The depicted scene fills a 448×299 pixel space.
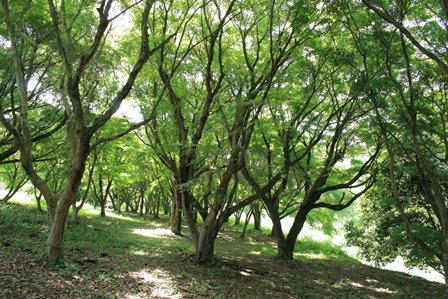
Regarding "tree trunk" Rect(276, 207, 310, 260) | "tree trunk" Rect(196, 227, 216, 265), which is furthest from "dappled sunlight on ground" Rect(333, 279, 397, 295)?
"tree trunk" Rect(196, 227, 216, 265)

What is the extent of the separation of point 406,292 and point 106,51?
1352 cm

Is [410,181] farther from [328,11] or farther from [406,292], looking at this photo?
[328,11]

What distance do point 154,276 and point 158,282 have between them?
654 mm

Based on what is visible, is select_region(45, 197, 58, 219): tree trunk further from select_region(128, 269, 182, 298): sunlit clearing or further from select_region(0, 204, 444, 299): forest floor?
select_region(128, 269, 182, 298): sunlit clearing

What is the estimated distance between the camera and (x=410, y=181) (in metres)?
15.5

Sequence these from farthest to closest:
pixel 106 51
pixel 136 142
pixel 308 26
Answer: pixel 136 142
pixel 106 51
pixel 308 26

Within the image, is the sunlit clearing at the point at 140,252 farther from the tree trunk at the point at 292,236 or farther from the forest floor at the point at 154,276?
the tree trunk at the point at 292,236

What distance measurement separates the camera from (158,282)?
29.7ft

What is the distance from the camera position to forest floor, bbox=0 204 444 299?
743 cm

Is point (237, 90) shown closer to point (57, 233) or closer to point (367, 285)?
point (57, 233)

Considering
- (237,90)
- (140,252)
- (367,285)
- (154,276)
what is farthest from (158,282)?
(367,285)

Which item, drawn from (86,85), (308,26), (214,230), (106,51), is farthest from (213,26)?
(214,230)

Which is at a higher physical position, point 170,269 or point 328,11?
point 328,11

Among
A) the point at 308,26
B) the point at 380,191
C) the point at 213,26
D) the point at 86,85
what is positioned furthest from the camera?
the point at 380,191
